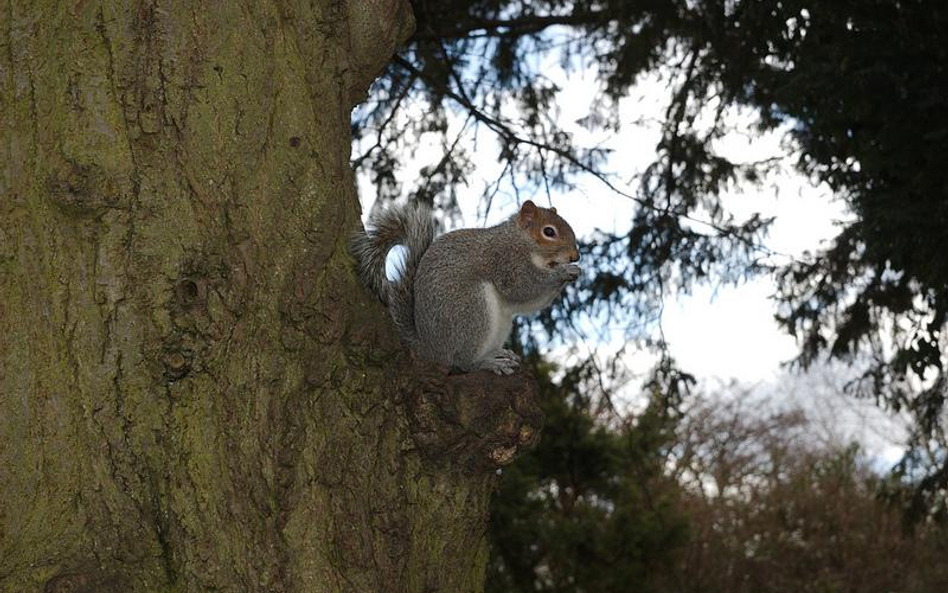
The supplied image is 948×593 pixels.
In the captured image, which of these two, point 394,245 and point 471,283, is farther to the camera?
point 471,283

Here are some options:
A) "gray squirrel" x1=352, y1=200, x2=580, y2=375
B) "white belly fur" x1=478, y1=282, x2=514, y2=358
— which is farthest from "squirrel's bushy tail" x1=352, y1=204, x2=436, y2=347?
"white belly fur" x1=478, y1=282, x2=514, y2=358

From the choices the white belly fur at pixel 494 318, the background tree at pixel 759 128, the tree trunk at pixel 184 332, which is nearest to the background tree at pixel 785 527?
the background tree at pixel 759 128

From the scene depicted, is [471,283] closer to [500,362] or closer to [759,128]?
[500,362]

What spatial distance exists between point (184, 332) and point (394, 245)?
54 cm

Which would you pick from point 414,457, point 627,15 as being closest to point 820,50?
point 627,15

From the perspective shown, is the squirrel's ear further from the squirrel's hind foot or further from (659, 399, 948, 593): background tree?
(659, 399, 948, 593): background tree

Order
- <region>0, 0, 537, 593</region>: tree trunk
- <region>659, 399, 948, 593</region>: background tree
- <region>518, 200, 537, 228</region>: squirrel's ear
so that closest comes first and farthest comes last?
<region>0, 0, 537, 593</region>: tree trunk → <region>518, 200, 537, 228</region>: squirrel's ear → <region>659, 399, 948, 593</region>: background tree

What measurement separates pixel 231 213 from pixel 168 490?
1.36ft

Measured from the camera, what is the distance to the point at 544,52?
4.25 meters

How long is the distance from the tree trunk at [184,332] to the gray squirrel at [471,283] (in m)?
0.46

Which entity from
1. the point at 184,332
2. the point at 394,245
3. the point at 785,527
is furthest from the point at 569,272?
the point at 785,527

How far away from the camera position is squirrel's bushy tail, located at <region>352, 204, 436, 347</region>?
5.76ft

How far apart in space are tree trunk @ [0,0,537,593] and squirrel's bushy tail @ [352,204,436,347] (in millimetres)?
96

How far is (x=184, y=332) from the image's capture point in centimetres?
150
